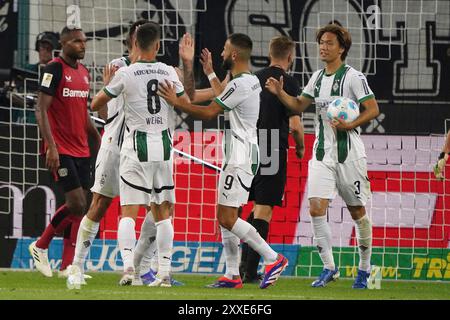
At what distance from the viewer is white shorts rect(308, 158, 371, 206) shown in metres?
10.7

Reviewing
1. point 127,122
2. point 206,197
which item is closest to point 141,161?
point 127,122

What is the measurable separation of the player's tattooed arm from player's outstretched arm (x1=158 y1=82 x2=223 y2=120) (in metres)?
0.45

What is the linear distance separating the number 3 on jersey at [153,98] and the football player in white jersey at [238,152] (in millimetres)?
191

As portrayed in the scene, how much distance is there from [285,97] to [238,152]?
3.09ft

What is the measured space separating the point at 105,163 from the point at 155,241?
813 millimetres

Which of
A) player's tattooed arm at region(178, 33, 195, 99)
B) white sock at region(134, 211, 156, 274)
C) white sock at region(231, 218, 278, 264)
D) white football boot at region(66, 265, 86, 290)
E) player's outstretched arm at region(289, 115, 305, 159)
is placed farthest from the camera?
player's outstretched arm at region(289, 115, 305, 159)

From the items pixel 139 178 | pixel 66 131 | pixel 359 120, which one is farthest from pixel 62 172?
pixel 359 120

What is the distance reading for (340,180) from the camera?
1076cm

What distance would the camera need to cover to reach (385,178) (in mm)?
13086

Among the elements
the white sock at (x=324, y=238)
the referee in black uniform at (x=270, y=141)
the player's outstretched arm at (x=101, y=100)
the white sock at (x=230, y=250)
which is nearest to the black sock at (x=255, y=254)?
the referee in black uniform at (x=270, y=141)

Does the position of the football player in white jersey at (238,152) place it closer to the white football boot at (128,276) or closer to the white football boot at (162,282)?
the white football boot at (162,282)

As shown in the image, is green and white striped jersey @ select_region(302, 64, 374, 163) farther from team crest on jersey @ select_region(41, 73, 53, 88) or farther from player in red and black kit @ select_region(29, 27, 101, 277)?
team crest on jersey @ select_region(41, 73, 53, 88)

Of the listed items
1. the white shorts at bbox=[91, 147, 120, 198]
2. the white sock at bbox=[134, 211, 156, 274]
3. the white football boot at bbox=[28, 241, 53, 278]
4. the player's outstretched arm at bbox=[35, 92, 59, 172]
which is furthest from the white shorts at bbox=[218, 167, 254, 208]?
the white football boot at bbox=[28, 241, 53, 278]

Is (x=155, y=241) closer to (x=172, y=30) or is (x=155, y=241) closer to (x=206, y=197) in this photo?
(x=206, y=197)
